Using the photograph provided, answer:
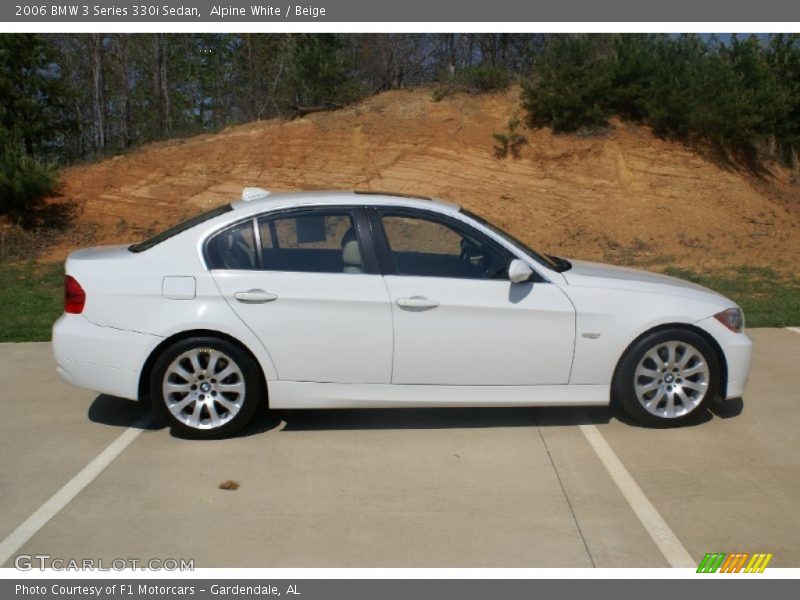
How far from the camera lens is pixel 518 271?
560 cm

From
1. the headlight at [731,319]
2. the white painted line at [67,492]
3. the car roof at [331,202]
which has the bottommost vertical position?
the white painted line at [67,492]

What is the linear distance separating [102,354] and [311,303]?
141cm

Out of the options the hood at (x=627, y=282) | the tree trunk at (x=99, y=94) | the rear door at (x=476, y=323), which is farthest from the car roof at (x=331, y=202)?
the tree trunk at (x=99, y=94)

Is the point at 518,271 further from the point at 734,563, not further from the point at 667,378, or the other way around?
the point at 734,563

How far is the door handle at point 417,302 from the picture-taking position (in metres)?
5.61

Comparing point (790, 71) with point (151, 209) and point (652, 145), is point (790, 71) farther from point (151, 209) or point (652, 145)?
point (151, 209)

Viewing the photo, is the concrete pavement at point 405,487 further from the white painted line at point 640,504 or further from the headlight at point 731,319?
the headlight at point 731,319

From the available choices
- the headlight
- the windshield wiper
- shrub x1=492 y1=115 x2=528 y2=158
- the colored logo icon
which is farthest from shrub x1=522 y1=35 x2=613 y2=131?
the colored logo icon

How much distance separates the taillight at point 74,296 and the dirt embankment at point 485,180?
9518 millimetres

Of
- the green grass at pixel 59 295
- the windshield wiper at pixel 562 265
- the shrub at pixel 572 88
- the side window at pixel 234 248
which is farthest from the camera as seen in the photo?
the shrub at pixel 572 88

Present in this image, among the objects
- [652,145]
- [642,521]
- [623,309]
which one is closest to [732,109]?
[652,145]

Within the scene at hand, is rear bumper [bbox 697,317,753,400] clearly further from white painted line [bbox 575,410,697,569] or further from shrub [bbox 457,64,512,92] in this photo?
shrub [bbox 457,64,512,92]

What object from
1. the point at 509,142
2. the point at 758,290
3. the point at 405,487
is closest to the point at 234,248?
the point at 405,487

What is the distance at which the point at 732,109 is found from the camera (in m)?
16.2
